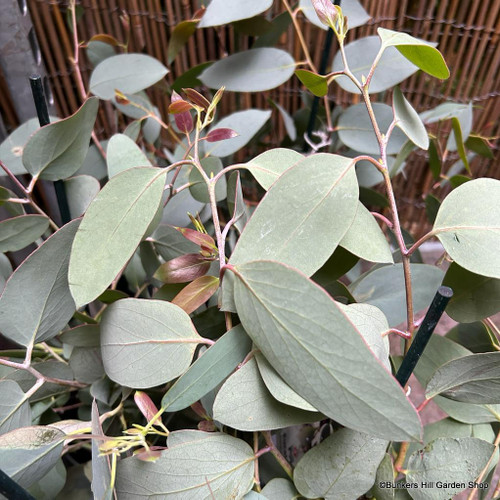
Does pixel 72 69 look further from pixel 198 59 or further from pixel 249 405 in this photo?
pixel 249 405

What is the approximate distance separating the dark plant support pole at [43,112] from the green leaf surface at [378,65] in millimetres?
283

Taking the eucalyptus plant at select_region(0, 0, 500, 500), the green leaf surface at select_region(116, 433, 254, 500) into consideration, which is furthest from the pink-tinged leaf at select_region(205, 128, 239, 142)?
the green leaf surface at select_region(116, 433, 254, 500)

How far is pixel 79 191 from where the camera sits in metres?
0.43

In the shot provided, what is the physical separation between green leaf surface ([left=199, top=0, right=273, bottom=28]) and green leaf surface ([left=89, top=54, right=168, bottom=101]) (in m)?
0.09

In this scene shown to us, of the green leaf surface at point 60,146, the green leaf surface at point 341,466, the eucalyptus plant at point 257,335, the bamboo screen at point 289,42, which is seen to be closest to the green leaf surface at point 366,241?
the eucalyptus plant at point 257,335

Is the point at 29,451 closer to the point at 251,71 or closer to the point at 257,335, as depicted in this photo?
the point at 257,335

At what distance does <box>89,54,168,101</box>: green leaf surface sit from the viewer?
0.51 metres

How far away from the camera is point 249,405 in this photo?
0.90 ft

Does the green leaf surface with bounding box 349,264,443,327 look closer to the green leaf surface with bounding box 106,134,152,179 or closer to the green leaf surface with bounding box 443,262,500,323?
the green leaf surface with bounding box 443,262,500,323

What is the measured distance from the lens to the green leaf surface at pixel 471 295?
330 mm

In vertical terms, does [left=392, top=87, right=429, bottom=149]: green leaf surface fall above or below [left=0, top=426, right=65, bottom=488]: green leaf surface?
above

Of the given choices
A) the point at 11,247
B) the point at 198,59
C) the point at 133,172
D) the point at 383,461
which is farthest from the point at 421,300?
the point at 198,59

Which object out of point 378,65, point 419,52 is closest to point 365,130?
point 378,65

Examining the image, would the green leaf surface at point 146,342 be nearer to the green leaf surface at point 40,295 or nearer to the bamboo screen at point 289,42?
the green leaf surface at point 40,295
